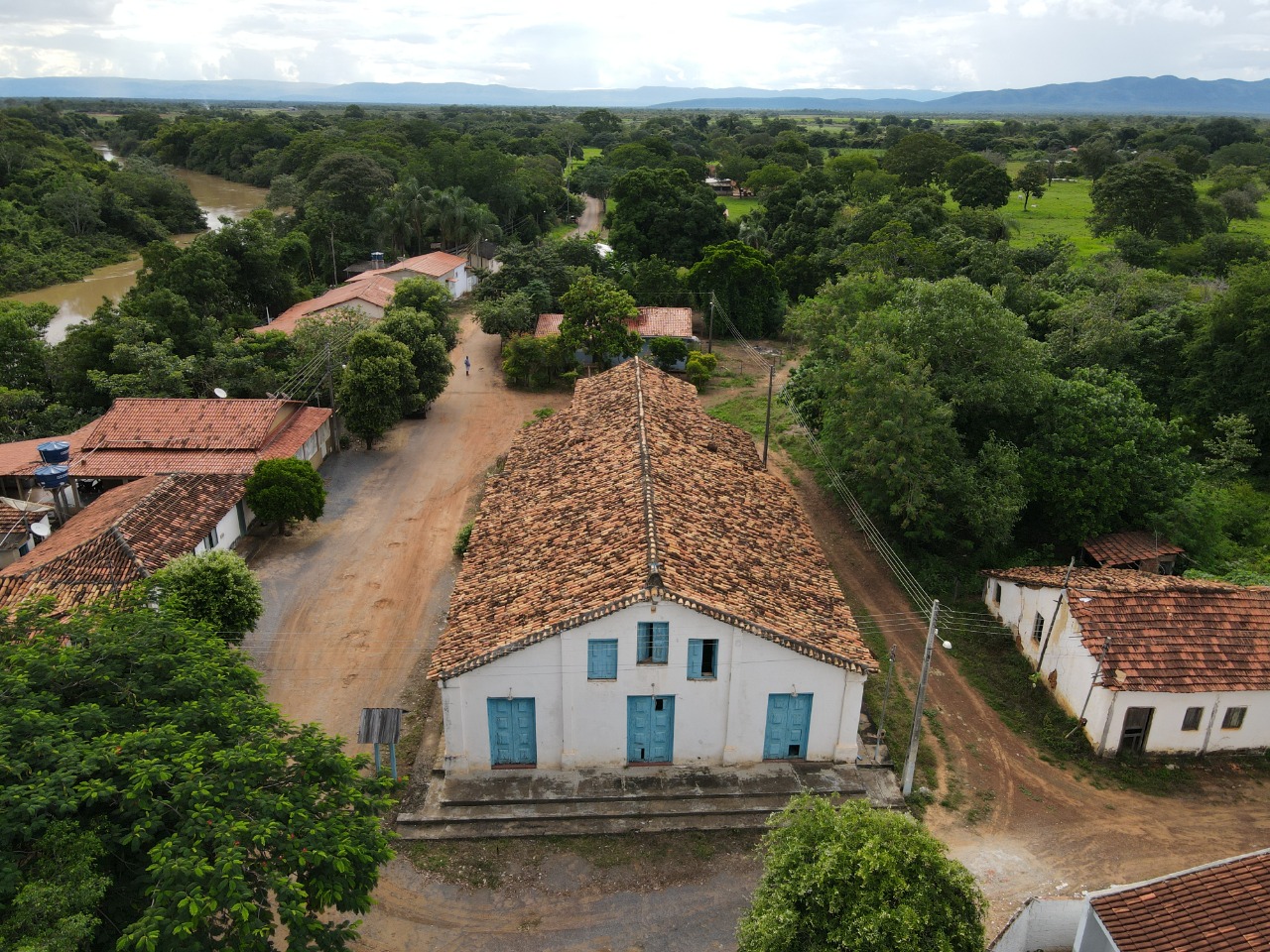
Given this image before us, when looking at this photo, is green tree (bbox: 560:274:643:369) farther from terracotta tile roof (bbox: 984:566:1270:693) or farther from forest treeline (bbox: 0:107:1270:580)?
terracotta tile roof (bbox: 984:566:1270:693)

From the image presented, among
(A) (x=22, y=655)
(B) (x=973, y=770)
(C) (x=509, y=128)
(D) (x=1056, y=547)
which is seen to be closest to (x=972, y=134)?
(C) (x=509, y=128)

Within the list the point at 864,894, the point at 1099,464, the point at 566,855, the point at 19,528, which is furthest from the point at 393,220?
the point at 864,894

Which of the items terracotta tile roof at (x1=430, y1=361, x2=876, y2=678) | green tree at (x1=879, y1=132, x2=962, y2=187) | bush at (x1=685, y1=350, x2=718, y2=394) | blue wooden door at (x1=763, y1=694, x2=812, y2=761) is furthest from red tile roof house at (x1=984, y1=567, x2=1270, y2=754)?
green tree at (x1=879, y1=132, x2=962, y2=187)

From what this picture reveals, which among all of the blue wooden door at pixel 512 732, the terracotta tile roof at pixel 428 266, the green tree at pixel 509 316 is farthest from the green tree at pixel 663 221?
the blue wooden door at pixel 512 732

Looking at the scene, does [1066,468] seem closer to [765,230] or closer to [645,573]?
[645,573]

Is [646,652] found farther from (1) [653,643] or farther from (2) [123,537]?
(2) [123,537]

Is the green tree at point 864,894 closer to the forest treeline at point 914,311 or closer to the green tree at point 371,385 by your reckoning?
the forest treeline at point 914,311
